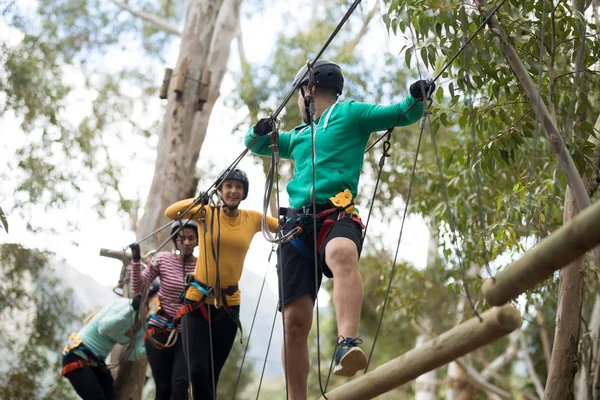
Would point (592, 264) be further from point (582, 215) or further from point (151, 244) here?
point (582, 215)

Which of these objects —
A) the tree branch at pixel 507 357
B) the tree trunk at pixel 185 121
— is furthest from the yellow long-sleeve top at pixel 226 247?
the tree branch at pixel 507 357

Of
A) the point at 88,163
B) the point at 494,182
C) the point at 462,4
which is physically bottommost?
the point at 462,4

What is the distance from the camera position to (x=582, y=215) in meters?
1.39

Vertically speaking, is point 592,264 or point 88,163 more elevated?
point 88,163

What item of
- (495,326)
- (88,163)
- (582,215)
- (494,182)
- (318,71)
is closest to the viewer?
(582,215)

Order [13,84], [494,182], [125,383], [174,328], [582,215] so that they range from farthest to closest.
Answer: [13,84] → [494,182] → [125,383] → [174,328] → [582,215]

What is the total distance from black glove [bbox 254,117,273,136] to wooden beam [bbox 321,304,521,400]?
1095mm

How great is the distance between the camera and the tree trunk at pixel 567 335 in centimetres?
334

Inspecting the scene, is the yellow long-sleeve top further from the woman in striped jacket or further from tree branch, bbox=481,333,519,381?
tree branch, bbox=481,333,519,381

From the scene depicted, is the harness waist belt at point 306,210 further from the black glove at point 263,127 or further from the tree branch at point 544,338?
the tree branch at point 544,338

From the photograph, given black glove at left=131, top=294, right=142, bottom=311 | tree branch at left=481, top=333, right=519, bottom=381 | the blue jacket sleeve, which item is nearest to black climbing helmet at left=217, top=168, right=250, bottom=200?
the blue jacket sleeve

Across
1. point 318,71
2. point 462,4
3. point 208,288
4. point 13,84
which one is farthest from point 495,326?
point 13,84

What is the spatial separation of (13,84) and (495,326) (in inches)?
381

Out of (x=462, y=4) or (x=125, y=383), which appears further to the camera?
(x=125, y=383)
